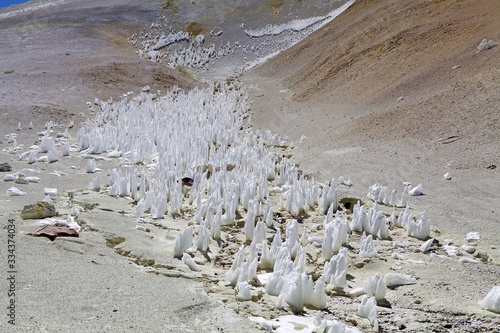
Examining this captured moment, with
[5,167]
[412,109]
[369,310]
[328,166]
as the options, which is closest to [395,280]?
[369,310]

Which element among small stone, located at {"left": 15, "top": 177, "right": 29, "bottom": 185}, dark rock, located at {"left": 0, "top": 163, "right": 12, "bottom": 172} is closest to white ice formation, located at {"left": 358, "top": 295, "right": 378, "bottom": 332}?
small stone, located at {"left": 15, "top": 177, "right": 29, "bottom": 185}

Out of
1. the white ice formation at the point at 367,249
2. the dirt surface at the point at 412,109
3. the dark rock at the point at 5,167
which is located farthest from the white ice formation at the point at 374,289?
the dark rock at the point at 5,167

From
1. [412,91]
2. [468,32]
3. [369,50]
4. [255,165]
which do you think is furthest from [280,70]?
[255,165]

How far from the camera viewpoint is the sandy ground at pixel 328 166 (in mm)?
3234

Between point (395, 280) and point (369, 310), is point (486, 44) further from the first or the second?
point (369, 310)

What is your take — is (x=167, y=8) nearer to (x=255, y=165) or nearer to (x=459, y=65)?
(x=459, y=65)

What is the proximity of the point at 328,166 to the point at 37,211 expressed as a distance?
5527 millimetres

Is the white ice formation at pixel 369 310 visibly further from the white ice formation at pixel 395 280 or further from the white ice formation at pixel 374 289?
the white ice formation at pixel 395 280

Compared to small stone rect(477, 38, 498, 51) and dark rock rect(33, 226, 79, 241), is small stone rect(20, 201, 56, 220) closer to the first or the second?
dark rock rect(33, 226, 79, 241)

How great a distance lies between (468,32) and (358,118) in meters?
5.78

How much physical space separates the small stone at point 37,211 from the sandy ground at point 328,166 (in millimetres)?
100

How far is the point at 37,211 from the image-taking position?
471 cm

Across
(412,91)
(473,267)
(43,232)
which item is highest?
(412,91)

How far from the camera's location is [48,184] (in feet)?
21.9
